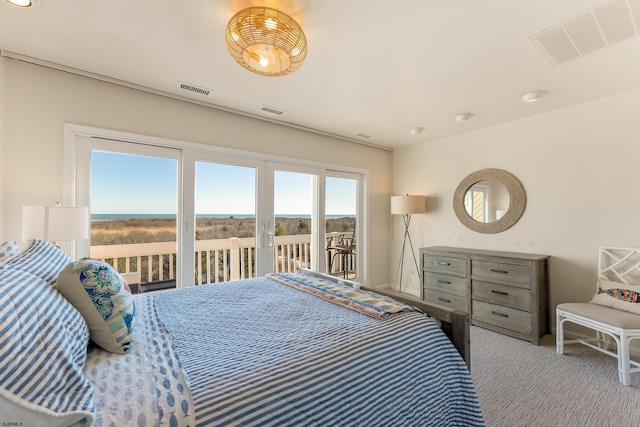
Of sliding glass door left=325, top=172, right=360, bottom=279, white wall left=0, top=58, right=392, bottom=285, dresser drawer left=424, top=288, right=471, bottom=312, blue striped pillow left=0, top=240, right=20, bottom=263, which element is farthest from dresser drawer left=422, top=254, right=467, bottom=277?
blue striped pillow left=0, top=240, right=20, bottom=263

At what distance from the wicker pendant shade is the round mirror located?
3.10m

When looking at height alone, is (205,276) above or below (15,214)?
below

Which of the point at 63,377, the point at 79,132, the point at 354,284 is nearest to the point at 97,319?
the point at 63,377

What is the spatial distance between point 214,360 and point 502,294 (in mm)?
3130

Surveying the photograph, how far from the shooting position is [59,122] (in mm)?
2281

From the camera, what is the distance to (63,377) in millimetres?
737

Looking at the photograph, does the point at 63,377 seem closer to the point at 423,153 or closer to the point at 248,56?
the point at 248,56

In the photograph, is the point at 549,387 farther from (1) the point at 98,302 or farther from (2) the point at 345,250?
(1) the point at 98,302

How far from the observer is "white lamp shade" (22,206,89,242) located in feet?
5.77

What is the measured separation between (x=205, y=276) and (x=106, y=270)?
2.13m

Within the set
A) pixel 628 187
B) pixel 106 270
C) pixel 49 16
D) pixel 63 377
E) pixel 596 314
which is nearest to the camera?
pixel 63 377

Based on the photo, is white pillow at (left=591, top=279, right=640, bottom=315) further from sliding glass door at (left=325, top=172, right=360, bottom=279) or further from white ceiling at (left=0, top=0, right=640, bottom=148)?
sliding glass door at (left=325, top=172, right=360, bottom=279)

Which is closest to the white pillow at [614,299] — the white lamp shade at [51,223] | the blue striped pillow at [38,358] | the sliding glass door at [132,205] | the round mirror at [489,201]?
the round mirror at [489,201]

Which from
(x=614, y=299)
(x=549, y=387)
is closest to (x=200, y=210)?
(x=549, y=387)
